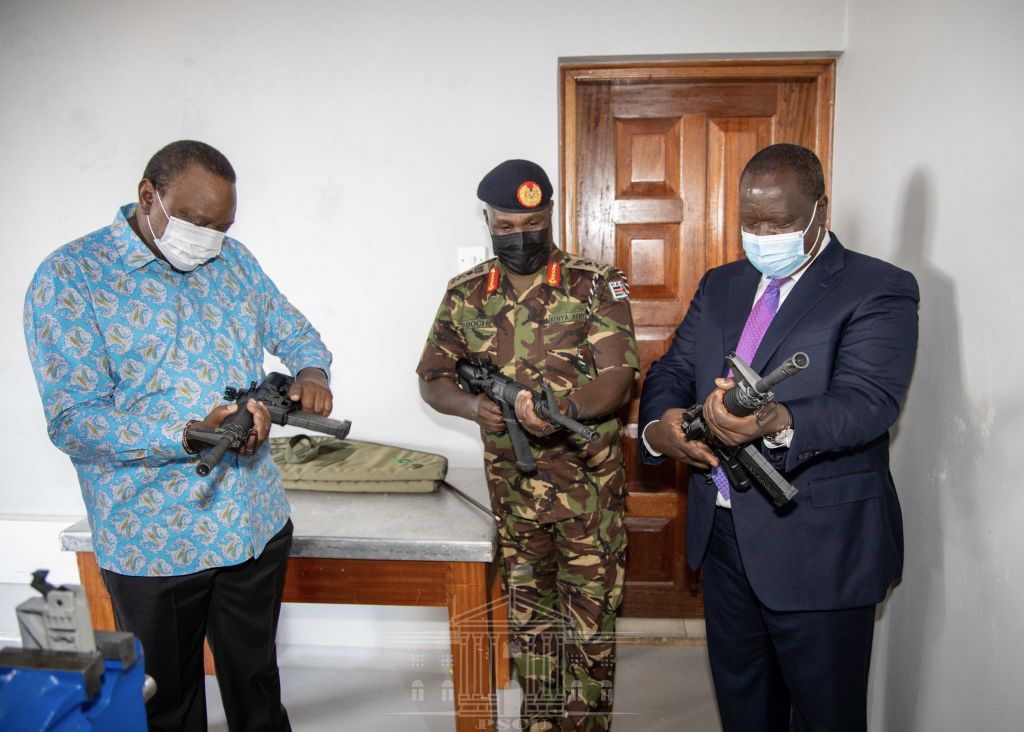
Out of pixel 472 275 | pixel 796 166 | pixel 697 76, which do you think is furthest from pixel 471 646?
pixel 697 76

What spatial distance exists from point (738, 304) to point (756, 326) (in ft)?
0.34

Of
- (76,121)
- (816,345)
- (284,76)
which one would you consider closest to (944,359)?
(816,345)

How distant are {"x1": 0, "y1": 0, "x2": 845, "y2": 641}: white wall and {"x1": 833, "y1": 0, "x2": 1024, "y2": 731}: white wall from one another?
98cm

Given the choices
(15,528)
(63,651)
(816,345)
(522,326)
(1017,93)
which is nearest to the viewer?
(63,651)

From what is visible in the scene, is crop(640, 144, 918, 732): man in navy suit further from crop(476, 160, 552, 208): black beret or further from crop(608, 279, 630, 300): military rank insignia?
crop(476, 160, 552, 208): black beret

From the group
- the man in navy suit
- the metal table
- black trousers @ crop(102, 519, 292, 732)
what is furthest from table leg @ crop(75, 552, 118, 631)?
the man in navy suit

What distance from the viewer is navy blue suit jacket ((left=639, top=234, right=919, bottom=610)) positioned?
1.61 meters

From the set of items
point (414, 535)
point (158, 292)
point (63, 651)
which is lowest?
point (414, 535)

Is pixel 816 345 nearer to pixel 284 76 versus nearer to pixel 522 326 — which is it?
pixel 522 326

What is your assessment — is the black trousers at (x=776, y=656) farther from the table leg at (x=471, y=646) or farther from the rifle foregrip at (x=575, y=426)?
the table leg at (x=471, y=646)

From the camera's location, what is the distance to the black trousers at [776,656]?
177cm

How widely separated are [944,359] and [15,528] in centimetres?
374

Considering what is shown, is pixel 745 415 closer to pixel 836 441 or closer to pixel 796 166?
pixel 836 441

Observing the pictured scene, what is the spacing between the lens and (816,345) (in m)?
1.70
